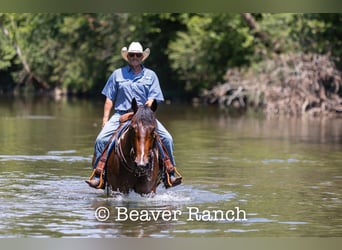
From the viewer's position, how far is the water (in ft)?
41.1

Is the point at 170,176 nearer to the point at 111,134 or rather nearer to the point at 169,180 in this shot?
the point at 169,180

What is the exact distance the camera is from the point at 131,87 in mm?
14125

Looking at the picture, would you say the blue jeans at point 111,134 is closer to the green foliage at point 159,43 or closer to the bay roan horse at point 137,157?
the bay roan horse at point 137,157

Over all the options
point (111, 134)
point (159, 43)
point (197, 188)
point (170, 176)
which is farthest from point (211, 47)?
point (170, 176)

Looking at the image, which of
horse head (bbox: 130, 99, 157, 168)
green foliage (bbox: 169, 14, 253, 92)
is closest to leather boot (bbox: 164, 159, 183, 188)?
horse head (bbox: 130, 99, 157, 168)

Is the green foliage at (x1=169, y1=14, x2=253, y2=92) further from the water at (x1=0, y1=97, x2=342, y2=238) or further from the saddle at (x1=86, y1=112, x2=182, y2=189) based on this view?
the saddle at (x1=86, y1=112, x2=182, y2=189)

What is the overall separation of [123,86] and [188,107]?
30.3 meters

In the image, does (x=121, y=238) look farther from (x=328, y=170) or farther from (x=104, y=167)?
(x=328, y=170)

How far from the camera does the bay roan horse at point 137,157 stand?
12758 mm

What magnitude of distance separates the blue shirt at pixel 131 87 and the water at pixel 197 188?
3.89 ft

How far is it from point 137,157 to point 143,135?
250 mm

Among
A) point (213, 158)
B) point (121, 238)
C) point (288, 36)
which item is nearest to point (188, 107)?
point (288, 36)

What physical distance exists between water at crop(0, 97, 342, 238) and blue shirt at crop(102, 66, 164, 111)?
46.7 inches

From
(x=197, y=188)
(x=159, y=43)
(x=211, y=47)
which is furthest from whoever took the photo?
(x=159, y=43)
